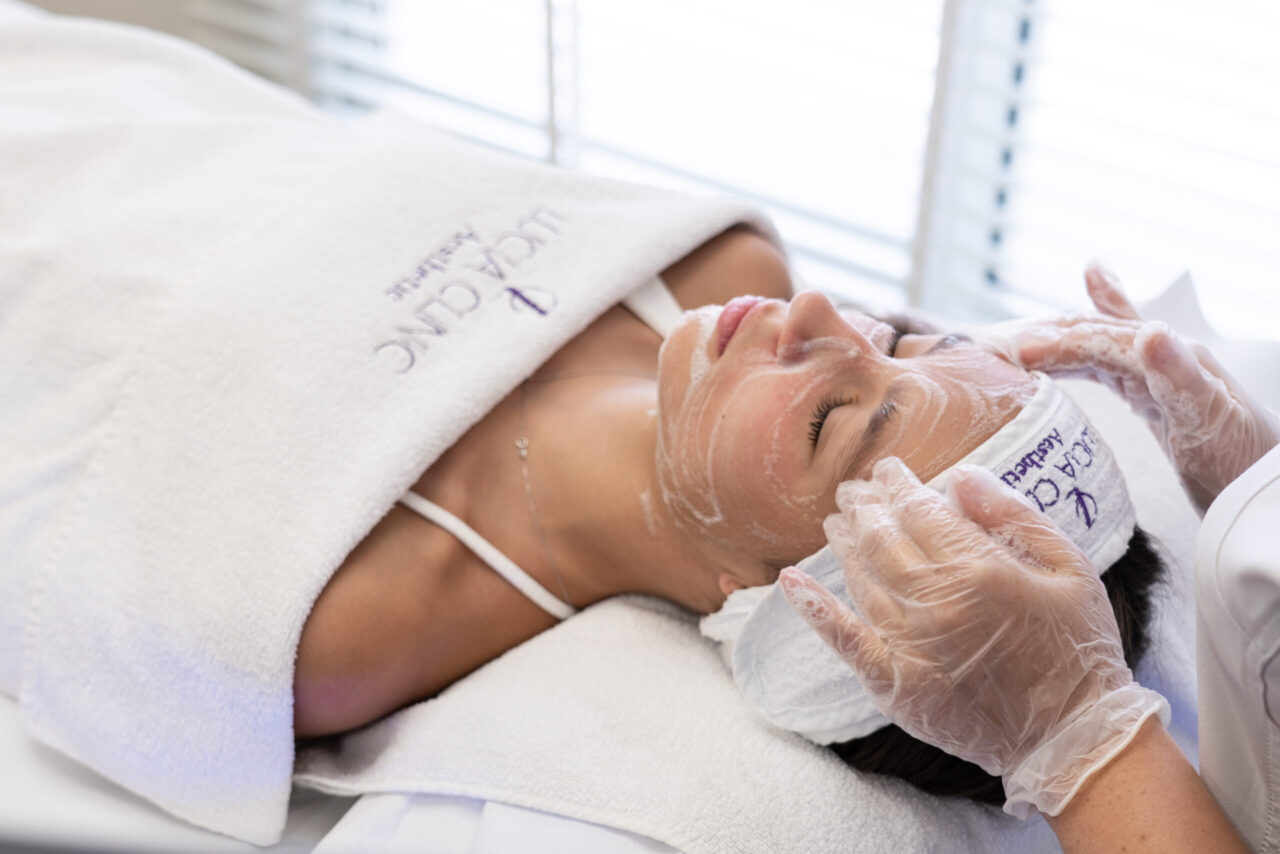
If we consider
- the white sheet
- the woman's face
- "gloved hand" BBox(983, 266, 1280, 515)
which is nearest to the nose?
the woman's face

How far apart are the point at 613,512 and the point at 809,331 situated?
12.1 inches

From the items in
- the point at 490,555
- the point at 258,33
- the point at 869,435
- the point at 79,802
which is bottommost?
the point at 79,802

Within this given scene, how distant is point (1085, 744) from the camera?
0.79 meters

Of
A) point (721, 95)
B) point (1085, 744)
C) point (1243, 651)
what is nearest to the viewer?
point (1243, 651)

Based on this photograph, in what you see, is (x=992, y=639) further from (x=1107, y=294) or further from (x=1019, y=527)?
(x=1107, y=294)

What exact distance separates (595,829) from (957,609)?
0.42 meters

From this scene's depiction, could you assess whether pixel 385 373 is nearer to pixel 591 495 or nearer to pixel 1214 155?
pixel 591 495

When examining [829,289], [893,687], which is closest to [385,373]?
[893,687]

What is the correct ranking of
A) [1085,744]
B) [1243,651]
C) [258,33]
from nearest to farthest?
1. [1243,651]
2. [1085,744]
3. [258,33]

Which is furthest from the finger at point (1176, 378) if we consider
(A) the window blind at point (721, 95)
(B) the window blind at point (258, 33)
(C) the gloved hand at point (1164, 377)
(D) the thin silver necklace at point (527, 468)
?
(B) the window blind at point (258, 33)

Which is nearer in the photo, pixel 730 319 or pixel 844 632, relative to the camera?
pixel 844 632

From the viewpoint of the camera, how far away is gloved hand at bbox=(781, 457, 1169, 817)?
0.79 m

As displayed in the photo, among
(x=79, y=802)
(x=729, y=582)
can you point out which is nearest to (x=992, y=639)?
(x=729, y=582)

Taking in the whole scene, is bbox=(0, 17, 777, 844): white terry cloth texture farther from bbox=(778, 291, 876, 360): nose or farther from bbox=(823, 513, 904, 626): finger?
bbox=(823, 513, 904, 626): finger
